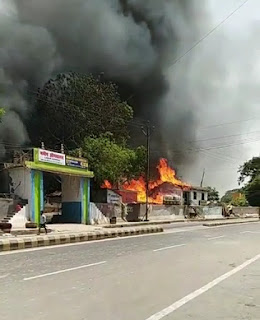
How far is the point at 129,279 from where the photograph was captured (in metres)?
9.14

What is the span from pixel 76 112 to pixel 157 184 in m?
21.5

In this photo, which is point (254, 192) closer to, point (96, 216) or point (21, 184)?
point (96, 216)

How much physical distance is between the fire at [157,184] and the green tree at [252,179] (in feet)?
50.6

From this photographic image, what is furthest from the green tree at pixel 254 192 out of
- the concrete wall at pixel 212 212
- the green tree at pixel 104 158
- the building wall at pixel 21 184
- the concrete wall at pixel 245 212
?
the building wall at pixel 21 184

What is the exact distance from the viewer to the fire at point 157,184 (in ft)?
204

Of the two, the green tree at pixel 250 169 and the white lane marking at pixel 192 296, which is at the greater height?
the green tree at pixel 250 169

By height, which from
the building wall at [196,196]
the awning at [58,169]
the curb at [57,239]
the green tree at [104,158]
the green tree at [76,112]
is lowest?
the curb at [57,239]

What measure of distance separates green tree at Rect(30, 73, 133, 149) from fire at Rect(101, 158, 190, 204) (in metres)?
8.10

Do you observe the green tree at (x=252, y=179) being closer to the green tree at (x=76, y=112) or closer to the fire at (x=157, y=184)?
the fire at (x=157, y=184)

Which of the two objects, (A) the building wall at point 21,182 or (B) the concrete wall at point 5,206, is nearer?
(B) the concrete wall at point 5,206

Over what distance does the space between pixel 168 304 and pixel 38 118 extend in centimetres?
5241

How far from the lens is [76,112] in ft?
175

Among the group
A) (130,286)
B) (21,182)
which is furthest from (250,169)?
(130,286)

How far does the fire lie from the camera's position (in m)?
62.2
